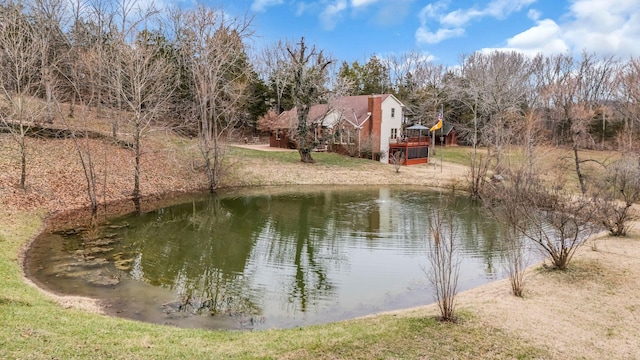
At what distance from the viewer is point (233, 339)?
750cm

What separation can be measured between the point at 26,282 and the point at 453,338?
393 inches

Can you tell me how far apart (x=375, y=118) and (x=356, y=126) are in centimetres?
203

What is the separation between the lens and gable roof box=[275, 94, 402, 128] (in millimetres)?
38147

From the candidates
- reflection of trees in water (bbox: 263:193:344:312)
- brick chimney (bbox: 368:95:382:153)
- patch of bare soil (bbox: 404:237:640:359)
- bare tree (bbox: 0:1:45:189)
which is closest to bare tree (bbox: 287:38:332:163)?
brick chimney (bbox: 368:95:382:153)

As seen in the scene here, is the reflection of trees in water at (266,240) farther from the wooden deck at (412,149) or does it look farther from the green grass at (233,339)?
the wooden deck at (412,149)

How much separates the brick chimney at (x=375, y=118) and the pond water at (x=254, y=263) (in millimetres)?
18463

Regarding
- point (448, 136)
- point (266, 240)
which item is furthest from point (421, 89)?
point (266, 240)

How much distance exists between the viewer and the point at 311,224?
19.1 metres

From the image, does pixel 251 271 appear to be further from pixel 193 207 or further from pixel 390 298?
pixel 193 207

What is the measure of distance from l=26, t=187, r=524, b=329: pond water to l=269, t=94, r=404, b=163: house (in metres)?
18.0

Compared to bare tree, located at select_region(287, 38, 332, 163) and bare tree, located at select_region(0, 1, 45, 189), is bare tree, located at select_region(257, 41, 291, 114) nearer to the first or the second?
bare tree, located at select_region(287, 38, 332, 163)

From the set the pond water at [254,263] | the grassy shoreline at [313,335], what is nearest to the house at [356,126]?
the pond water at [254,263]

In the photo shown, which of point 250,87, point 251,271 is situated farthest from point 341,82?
point 251,271

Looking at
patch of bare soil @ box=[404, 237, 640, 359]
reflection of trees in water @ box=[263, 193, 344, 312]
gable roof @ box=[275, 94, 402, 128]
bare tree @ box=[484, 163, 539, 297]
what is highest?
gable roof @ box=[275, 94, 402, 128]
